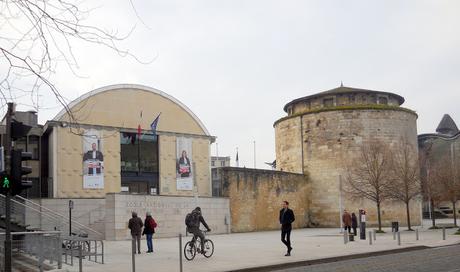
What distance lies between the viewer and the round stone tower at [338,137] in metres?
49.5

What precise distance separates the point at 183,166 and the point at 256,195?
5986 millimetres

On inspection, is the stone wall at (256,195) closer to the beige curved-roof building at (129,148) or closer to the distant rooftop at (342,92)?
the beige curved-roof building at (129,148)

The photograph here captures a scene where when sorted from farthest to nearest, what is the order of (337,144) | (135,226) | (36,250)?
(337,144)
(135,226)
(36,250)

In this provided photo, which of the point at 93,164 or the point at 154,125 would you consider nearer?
the point at 93,164

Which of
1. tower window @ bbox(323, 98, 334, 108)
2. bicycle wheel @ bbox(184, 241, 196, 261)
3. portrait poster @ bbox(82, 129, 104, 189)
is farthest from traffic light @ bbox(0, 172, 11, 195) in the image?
tower window @ bbox(323, 98, 334, 108)

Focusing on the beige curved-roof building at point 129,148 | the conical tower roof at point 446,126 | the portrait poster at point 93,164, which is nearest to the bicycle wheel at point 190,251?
the beige curved-roof building at point 129,148

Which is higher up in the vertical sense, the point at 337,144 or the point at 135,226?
the point at 337,144

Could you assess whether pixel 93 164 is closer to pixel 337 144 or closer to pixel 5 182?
pixel 337 144

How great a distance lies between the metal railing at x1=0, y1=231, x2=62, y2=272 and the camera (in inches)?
603

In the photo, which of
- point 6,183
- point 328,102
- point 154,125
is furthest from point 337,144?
point 6,183

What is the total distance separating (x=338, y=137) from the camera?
4988 cm

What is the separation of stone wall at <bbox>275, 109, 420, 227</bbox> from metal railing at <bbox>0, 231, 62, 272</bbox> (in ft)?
116

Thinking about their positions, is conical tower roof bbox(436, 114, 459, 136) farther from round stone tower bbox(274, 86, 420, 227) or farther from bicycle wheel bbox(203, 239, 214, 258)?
bicycle wheel bbox(203, 239, 214, 258)

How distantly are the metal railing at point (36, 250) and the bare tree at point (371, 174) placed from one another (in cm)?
2549
